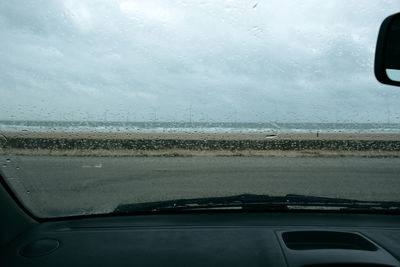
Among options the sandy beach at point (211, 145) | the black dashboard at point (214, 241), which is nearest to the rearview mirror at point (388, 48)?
the black dashboard at point (214, 241)

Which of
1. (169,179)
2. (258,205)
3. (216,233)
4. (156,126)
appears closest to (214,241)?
(216,233)

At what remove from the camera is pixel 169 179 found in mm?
6801

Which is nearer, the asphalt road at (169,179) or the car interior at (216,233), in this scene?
the car interior at (216,233)

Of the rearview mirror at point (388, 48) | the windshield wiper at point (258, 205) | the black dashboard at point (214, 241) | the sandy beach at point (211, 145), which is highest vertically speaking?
the rearview mirror at point (388, 48)

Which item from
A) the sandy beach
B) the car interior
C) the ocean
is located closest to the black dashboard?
the car interior

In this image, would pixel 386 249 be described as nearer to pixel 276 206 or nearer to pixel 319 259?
pixel 319 259

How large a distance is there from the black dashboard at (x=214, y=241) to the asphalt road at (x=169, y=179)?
1.64 feet

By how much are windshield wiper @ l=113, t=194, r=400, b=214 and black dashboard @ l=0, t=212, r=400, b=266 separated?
0.22 feet

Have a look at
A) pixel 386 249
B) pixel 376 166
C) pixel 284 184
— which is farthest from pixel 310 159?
pixel 386 249

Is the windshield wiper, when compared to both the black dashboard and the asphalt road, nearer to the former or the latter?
the black dashboard

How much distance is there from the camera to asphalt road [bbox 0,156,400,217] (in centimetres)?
442

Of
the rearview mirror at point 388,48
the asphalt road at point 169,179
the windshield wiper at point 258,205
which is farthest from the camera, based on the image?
the asphalt road at point 169,179

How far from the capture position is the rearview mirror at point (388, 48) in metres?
2.45

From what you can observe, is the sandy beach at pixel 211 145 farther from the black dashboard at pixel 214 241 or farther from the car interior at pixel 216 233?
the black dashboard at pixel 214 241
